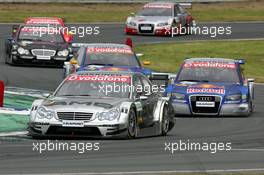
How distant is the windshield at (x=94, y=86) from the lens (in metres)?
19.0

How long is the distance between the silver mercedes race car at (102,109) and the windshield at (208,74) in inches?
209

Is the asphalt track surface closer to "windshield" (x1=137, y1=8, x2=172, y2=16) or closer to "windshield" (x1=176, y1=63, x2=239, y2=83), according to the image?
"windshield" (x1=176, y1=63, x2=239, y2=83)

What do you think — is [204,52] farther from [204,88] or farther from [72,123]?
[72,123]

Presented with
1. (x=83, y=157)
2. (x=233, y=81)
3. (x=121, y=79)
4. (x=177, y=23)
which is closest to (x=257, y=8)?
(x=177, y=23)

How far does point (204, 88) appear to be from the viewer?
79.9 ft

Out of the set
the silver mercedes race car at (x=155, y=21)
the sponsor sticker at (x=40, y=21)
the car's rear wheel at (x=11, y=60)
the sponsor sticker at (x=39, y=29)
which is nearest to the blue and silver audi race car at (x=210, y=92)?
the car's rear wheel at (x=11, y=60)

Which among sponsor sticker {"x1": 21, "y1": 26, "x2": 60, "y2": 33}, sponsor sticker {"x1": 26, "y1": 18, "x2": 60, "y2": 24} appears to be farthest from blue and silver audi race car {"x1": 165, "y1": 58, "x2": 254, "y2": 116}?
sponsor sticker {"x1": 26, "y1": 18, "x2": 60, "y2": 24}

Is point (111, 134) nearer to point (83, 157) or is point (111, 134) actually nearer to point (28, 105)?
point (83, 157)

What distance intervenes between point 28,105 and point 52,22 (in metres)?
12.6

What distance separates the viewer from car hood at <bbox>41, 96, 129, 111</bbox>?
1795 cm

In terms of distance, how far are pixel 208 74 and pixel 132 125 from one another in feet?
24.3

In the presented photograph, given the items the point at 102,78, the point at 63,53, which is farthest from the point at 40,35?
the point at 102,78

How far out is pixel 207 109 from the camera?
24.2 metres

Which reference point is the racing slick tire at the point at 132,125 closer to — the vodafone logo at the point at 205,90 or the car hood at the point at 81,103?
the car hood at the point at 81,103
